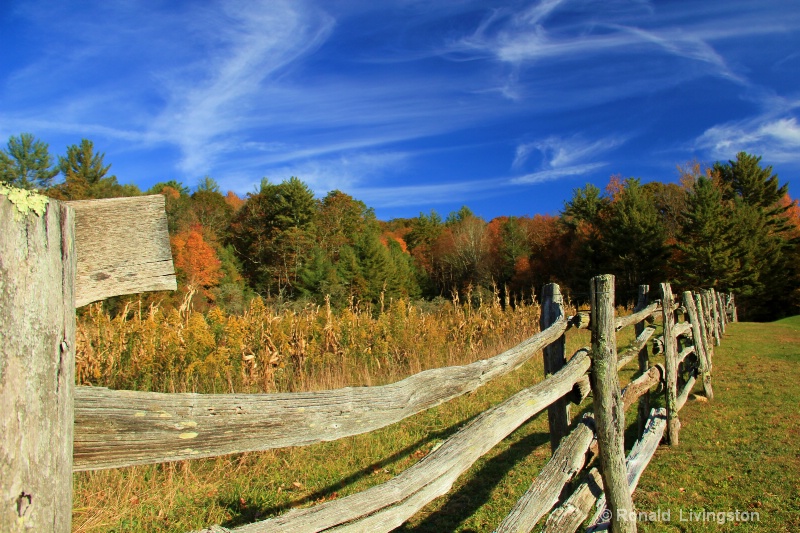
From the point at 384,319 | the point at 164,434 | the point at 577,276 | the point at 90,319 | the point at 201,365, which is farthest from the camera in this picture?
the point at 577,276

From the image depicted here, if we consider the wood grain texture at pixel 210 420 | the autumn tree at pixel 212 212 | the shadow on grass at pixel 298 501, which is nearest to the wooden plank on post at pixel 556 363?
the shadow on grass at pixel 298 501

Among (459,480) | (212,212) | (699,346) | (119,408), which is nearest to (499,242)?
(212,212)

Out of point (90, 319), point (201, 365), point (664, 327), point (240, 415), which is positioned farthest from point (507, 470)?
point (90, 319)

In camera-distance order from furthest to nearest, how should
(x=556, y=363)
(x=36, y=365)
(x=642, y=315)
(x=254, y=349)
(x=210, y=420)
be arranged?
1. (x=254, y=349)
2. (x=642, y=315)
3. (x=556, y=363)
4. (x=210, y=420)
5. (x=36, y=365)

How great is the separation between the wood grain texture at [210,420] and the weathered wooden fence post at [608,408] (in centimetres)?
193

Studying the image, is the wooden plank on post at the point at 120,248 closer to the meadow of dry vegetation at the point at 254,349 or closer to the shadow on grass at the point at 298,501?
the shadow on grass at the point at 298,501

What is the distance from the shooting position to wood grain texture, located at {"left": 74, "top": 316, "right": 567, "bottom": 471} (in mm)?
1219

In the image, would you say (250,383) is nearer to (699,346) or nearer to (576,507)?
(576,507)

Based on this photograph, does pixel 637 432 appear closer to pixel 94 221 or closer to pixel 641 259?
pixel 94 221

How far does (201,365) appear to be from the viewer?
17.1 ft

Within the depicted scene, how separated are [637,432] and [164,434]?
5448 mm

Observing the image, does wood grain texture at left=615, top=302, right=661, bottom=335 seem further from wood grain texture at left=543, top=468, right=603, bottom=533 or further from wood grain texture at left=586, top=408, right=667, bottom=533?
wood grain texture at left=543, top=468, right=603, bottom=533

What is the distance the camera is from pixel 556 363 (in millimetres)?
3660

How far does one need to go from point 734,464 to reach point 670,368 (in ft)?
3.76
